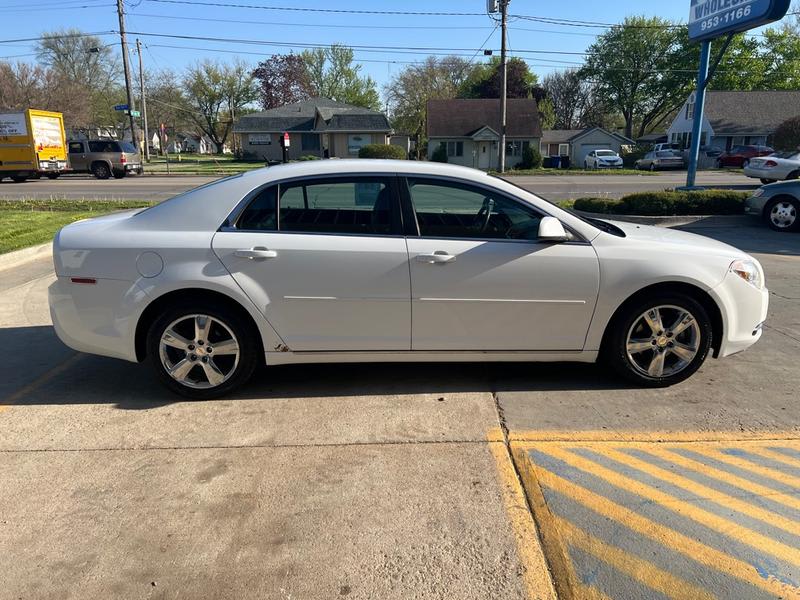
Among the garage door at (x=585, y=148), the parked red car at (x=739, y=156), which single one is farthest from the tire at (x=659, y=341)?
the garage door at (x=585, y=148)

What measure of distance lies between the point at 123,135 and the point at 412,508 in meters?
95.5

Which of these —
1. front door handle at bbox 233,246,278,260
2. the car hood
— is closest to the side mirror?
the car hood

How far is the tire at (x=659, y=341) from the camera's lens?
158 inches

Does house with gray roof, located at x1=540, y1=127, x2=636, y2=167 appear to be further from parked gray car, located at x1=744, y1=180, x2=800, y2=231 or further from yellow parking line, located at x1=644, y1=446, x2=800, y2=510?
yellow parking line, located at x1=644, y1=446, x2=800, y2=510

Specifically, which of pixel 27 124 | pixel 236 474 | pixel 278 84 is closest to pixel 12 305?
pixel 236 474

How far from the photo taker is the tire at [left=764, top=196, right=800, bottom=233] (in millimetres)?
10828

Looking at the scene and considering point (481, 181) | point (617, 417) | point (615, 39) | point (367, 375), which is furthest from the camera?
point (615, 39)

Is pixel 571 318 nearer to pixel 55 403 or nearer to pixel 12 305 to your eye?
pixel 55 403

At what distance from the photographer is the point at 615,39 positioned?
238 ft

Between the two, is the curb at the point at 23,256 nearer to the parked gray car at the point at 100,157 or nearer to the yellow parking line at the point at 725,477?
the yellow parking line at the point at 725,477

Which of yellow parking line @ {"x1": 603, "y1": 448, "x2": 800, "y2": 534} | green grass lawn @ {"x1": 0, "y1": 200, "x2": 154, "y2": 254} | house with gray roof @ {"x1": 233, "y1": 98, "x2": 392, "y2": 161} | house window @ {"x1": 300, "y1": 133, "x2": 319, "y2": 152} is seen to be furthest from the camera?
house window @ {"x1": 300, "y1": 133, "x2": 319, "y2": 152}

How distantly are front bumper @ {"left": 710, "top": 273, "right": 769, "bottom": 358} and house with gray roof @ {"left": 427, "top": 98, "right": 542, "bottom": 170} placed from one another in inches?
1787

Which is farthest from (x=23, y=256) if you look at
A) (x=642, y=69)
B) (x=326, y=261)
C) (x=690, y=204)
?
(x=642, y=69)

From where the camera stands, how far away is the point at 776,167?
70.1 feet
